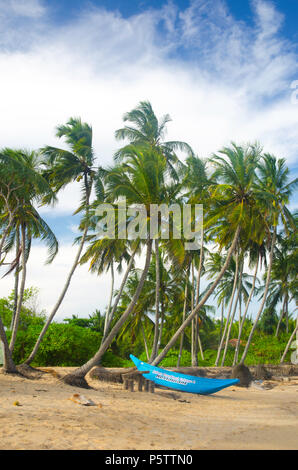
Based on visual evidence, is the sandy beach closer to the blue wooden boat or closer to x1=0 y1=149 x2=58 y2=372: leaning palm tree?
the blue wooden boat

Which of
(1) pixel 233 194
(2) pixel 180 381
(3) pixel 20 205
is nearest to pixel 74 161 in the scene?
(3) pixel 20 205

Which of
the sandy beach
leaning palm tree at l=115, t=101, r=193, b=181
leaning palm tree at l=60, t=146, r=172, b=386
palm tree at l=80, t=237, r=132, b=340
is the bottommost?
the sandy beach

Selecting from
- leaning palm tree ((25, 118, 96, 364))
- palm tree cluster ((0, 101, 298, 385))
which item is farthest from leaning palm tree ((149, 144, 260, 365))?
leaning palm tree ((25, 118, 96, 364))

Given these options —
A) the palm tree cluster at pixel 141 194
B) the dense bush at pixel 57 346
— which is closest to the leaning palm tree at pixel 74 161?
the palm tree cluster at pixel 141 194

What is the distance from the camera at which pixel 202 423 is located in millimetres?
8219

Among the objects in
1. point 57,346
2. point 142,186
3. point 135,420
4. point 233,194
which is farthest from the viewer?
point 57,346

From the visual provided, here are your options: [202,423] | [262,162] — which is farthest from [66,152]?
[202,423]

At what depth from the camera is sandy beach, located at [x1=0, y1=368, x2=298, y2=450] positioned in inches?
227

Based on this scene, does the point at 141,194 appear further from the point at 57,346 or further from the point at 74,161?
the point at 57,346

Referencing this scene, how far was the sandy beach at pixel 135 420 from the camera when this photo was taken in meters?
5.76

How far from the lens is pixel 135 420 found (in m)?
7.87

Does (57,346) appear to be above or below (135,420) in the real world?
above

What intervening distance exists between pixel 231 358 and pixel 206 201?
1811cm
